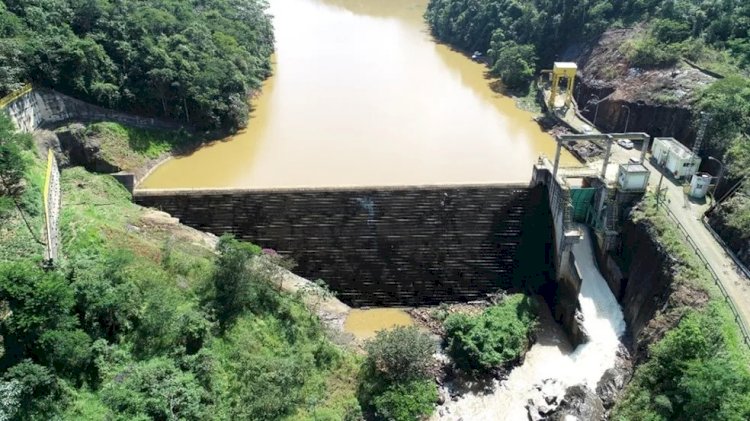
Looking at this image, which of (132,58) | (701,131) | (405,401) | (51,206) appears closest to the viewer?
(405,401)

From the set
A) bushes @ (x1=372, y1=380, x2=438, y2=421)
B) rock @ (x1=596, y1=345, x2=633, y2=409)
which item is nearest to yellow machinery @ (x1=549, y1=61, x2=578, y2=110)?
rock @ (x1=596, y1=345, x2=633, y2=409)

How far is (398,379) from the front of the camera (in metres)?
19.3

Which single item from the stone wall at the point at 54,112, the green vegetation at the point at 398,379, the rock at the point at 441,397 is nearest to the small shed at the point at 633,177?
the green vegetation at the point at 398,379

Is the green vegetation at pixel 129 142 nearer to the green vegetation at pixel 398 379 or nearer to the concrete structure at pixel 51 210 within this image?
the concrete structure at pixel 51 210

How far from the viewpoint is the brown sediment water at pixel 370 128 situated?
1262 inches

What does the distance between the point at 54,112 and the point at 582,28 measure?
4188 cm

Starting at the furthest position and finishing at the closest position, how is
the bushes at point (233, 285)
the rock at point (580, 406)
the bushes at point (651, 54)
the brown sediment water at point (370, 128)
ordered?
1. the bushes at point (651, 54)
2. the brown sediment water at point (370, 128)
3. the bushes at point (233, 285)
4. the rock at point (580, 406)

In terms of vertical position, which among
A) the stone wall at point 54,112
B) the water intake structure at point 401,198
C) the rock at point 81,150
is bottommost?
the water intake structure at point 401,198

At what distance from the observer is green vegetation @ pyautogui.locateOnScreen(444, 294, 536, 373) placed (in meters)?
21.1

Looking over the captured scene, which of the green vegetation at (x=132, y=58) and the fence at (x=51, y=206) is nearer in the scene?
the fence at (x=51, y=206)

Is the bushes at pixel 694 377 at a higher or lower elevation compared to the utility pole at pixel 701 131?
lower

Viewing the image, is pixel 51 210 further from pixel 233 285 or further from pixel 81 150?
pixel 81 150

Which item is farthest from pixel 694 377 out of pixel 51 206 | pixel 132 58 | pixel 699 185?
pixel 132 58

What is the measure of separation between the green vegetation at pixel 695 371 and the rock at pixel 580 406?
2.42ft
